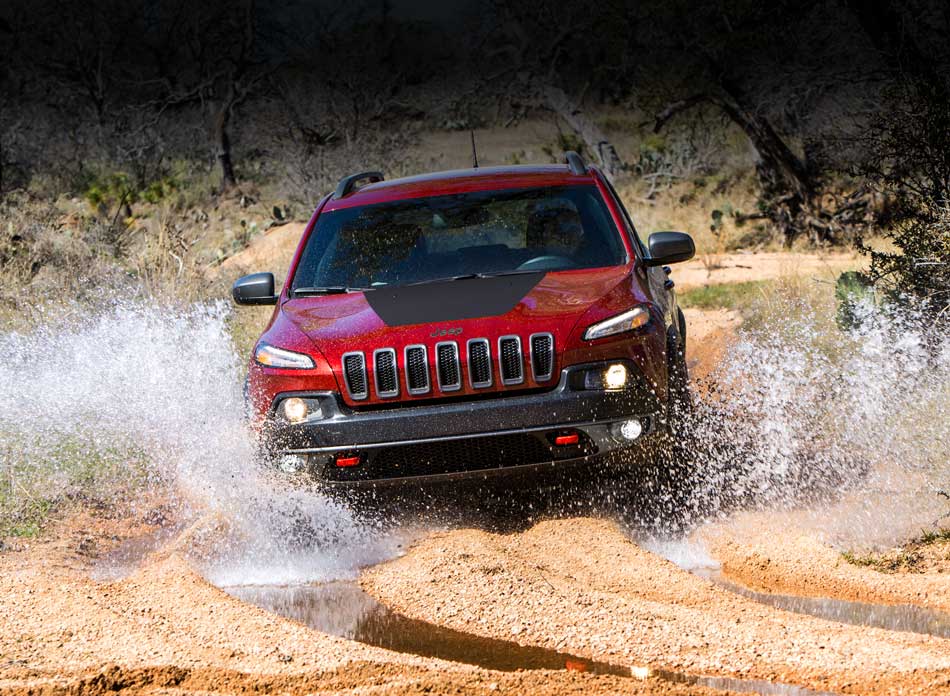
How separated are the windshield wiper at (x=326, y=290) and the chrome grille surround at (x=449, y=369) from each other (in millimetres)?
1018

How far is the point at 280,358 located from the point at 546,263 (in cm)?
154

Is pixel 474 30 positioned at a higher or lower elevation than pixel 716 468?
higher

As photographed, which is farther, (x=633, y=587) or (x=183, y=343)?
(x=183, y=343)

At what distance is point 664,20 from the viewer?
18875 mm

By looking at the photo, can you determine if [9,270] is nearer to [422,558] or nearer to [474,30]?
[422,558]

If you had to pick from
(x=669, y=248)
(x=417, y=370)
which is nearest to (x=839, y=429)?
(x=669, y=248)

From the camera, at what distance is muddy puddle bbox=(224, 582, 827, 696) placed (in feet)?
11.4

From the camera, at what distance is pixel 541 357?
5.01 metres

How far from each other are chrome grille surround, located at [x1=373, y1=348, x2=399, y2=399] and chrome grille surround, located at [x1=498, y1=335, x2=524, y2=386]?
18.3 inches

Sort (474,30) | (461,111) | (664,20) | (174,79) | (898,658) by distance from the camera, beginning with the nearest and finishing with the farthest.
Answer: (898,658), (664,20), (474,30), (174,79), (461,111)

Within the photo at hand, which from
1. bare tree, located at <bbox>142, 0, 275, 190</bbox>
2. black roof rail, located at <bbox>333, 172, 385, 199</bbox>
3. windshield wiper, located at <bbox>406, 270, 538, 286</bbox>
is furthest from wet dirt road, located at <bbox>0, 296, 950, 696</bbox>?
bare tree, located at <bbox>142, 0, 275, 190</bbox>

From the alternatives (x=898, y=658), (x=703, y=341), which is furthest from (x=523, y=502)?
(x=703, y=341)

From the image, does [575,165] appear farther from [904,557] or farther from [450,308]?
[904,557]

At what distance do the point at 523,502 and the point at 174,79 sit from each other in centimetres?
3265
